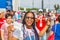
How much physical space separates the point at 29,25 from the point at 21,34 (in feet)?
0.70

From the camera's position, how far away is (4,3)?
45.4 ft

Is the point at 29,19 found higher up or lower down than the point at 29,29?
higher up

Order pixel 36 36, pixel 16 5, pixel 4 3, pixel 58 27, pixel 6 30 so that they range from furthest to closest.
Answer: pixel 16 5 < pixel 4 3 < pixel 58 27 < pixel 6 30 < pixel 36 36

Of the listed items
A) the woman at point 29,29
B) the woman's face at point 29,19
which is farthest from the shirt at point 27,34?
the woman's face at point 29,19

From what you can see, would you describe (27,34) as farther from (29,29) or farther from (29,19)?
(29,19)

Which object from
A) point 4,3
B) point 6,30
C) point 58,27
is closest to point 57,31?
point 58,27

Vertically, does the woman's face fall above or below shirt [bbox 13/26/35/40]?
above

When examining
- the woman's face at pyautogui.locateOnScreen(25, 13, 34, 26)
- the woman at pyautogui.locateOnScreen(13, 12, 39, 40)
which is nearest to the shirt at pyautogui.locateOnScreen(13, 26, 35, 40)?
the woman at pyautogui.locateOnScreen(13, 12, 39, 40)

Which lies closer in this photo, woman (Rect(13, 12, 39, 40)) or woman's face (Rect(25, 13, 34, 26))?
woman (Rect(13, 12, 39, 40))

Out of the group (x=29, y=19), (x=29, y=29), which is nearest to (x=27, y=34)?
(x=29, y=29)

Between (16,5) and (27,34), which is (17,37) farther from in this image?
(16,5)

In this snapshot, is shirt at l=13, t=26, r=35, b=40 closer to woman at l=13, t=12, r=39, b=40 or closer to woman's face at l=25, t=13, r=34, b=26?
woman at l=13, t=12, r=39, b=40

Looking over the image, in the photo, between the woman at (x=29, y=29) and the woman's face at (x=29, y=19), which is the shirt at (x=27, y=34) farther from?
the woman's face at (x=29, y=19)

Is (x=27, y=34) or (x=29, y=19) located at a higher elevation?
(x=29, y=19)
